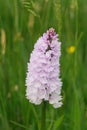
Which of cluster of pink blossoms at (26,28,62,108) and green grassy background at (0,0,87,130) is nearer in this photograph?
cluster of pink blossoms at (26,28,62,108)

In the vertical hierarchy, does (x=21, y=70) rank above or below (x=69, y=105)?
above

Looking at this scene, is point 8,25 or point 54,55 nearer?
point 54,55

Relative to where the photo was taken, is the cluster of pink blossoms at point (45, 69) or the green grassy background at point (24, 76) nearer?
the cluster of pink blossoms at point (45, 69)

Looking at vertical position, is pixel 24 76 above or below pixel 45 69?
below

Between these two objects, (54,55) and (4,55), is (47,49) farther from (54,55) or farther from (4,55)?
(4,55)

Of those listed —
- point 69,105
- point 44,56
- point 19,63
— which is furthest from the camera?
point 19,63

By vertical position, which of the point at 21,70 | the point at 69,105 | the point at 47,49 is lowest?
the point at 69,105

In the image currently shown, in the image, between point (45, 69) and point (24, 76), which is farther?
point (24, 76)

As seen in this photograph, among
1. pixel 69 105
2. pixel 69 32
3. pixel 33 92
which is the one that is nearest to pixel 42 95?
pixel 33 92
